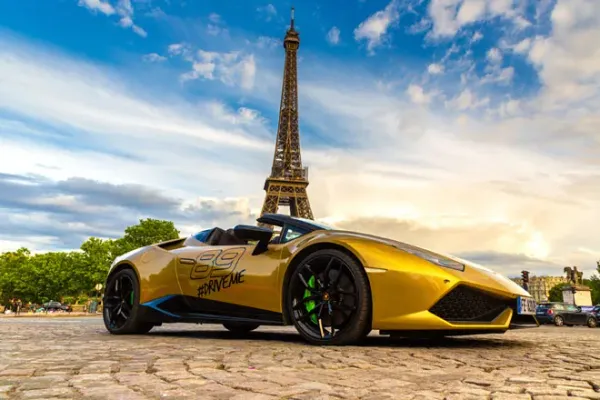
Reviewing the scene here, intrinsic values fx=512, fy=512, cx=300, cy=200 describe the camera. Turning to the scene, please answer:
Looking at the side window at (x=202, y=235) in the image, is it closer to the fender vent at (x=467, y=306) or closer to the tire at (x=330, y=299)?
the tire at (x=330, y=299)

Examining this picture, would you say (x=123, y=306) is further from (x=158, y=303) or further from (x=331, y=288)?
(x=331, y=288)

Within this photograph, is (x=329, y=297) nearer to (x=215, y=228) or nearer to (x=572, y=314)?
(x=215, y=228)

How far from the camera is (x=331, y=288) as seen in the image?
3910 millimetres

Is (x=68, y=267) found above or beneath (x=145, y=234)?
beneath

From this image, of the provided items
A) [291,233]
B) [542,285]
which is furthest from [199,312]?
[542,285]

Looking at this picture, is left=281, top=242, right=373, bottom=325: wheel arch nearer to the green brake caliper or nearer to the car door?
the car door

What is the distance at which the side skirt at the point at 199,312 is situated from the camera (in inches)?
171

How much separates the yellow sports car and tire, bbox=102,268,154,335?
0.30m

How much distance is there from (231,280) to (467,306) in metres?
2.03

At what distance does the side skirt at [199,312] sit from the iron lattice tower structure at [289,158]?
1554 inches

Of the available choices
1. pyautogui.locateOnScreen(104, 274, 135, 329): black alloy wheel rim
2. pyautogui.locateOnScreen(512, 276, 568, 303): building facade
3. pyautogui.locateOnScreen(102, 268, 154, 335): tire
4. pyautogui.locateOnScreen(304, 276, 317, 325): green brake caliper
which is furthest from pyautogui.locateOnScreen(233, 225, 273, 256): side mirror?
pyautogui.locateOnScreen(512, 276, 568, 303): building facade

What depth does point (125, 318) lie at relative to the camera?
5.54 meters

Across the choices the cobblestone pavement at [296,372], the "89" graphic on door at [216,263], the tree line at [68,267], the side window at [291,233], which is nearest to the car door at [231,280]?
the "89" graphic on door at [216,263]

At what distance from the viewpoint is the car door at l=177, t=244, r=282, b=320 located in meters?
4.32
